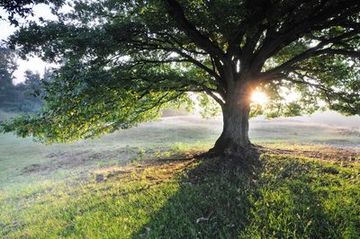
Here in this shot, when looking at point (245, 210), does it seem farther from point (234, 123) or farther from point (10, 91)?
point (10, 91)

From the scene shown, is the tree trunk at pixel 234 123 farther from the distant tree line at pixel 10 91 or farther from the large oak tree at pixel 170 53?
the distant tree line at pixel 10 91

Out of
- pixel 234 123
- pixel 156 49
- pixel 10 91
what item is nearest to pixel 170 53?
pixel 156 49

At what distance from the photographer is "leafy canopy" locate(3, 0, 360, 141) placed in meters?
10.3

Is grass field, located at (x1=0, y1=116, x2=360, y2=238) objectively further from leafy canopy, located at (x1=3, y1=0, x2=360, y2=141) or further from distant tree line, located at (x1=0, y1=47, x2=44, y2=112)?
distant tree line, located at (x1=0, y1=47, x2=44, y2=112)

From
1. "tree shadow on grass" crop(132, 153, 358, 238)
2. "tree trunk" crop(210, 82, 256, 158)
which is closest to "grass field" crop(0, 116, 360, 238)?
"tree shadow on grass" crop(132, 153, 358, 238)

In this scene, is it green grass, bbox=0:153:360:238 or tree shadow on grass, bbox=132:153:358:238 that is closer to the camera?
tree shadow on grass, bbox=132:153:358:238

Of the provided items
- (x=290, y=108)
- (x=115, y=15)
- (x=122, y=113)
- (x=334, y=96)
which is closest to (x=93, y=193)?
(x=122, y=113)

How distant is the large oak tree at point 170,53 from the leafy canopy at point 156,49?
0.12 ft

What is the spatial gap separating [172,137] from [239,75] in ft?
64.5

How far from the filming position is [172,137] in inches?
1310

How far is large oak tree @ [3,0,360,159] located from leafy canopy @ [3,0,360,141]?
0.04 m

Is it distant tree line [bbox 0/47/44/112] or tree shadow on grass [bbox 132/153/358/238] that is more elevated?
distant tree line [bbox 0/47/44/112]

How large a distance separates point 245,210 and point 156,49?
8132 millimetres

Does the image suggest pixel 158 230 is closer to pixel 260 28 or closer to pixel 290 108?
pixel 260 28
